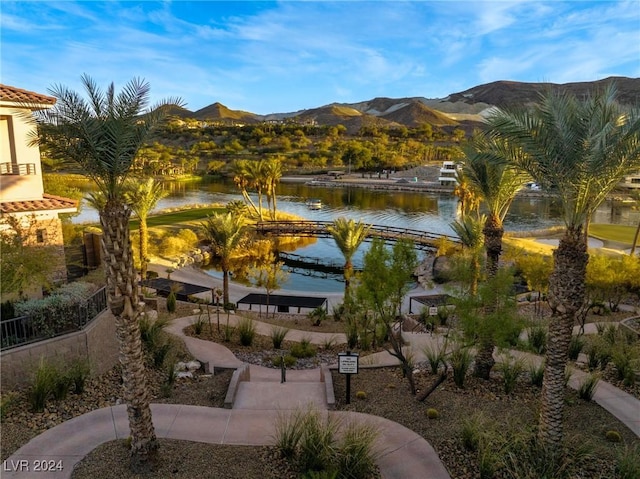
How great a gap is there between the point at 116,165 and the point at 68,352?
601cm

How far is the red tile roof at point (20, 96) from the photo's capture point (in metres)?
13.8

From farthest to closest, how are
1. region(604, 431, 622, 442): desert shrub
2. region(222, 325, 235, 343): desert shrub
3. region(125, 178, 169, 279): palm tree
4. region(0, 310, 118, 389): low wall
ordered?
region(125, 178, 169, 279): palm tree
region(222, 325, 235, 343): desert shrub
region(0, 310, 118, 389): low wall
region(604, 431, 622, 442): desert shrub

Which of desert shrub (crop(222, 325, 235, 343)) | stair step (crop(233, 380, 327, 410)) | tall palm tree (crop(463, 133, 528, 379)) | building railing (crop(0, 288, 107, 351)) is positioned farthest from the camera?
desert shrub (crop(222, 325, 235, 343))

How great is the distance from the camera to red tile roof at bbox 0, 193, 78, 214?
14.3 metres

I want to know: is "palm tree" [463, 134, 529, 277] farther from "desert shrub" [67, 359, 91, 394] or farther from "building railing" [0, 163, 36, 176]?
"building railing" [0, 163, 36, 176]

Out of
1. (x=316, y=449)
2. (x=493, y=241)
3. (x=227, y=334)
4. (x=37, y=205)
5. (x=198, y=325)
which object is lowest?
(x=227, y=334)

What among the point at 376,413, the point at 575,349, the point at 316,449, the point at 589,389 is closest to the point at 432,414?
the point at 376,413

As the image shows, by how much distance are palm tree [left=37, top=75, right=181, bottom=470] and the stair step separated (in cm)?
325

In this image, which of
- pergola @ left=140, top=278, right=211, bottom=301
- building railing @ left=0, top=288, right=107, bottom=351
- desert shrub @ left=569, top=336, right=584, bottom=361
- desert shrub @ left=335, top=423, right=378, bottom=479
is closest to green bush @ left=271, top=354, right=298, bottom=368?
building railing @ left=0, top=288, right=107, bottom=351

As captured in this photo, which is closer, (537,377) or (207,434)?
(207,434)

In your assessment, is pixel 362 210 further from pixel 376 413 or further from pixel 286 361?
pixel 376 413

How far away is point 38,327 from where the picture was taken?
430 inches

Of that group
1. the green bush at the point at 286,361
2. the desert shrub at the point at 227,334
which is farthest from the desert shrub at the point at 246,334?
the green bush at the point at 286,361

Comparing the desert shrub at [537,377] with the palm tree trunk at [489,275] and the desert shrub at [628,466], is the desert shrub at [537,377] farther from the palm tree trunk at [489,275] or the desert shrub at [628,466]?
the desert shrub at [628,466]
